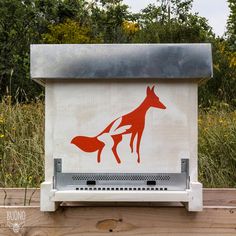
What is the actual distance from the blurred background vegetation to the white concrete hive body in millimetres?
1979

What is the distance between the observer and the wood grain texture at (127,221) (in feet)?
7.05

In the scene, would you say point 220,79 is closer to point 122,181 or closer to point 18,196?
point 18,196

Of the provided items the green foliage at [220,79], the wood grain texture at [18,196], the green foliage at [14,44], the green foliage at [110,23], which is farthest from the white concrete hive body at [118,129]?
the green foliage at [110,23]

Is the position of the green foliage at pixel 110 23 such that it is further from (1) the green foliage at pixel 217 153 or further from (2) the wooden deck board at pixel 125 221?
(2) the wooden deck board at pixel 125 221

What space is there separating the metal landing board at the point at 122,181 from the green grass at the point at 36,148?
2.25 meters

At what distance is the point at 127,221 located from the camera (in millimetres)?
2162

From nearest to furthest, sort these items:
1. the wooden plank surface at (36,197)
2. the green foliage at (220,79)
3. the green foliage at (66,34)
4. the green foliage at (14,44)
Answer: the wooden plank surface at (36,197) → the green foliage at (220,79) → the green foliage at (14,44) → the green foliage at (66,34)

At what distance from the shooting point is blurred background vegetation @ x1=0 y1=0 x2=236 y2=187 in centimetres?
523

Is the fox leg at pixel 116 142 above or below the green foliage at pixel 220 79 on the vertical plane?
below

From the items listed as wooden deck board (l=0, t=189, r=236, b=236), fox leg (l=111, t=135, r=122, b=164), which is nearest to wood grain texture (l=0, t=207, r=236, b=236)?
wooden deck board (l=0, t=189, r=236, b=236)

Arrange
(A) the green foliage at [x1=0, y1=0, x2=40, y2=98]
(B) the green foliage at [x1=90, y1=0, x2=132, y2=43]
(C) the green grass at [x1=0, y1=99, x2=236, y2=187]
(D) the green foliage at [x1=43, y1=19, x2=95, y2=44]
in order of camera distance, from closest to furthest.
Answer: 1. (C) the green grass at [x1=0, y1=99, x2=236, y2=187]
2. (A) the green foliage at [x1=0, y1=0, x2=40, y2=98]
3. (D) the green foliage at [x1=43, y1=19, x2=95, y2=44]
4. (B) the green foliage at [x1=90, y1=0, x2=132, y2=43]

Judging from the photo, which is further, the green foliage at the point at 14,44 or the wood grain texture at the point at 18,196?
the green foliage at the point at 14,44

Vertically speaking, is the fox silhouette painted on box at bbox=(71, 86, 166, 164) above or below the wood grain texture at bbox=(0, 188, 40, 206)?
above

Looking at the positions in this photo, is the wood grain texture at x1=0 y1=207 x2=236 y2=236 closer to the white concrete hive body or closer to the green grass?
the white concrete hive body
